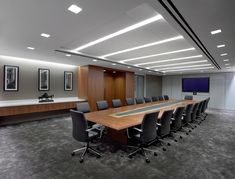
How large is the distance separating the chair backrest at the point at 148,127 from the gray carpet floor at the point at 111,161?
0.46 m

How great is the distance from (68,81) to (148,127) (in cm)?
577

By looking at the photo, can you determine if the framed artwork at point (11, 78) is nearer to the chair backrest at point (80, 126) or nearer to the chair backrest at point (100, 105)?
the chair backrest at point (100, 105)

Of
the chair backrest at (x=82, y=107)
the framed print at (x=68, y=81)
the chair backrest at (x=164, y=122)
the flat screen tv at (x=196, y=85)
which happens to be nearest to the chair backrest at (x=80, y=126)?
the chair backrest at (x=82, y=107)

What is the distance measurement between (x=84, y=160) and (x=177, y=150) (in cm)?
213

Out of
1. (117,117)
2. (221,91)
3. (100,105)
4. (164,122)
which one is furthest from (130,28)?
(221,91)

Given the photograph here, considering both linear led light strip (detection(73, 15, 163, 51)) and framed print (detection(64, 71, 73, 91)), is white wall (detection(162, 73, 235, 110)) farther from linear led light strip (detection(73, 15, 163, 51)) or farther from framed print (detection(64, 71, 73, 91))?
linear led light strip (detection(73, 15, 163, 51))

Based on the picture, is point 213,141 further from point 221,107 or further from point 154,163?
point 221,107

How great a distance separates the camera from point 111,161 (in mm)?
2633

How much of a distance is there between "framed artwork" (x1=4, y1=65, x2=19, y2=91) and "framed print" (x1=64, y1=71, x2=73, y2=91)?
2096mm

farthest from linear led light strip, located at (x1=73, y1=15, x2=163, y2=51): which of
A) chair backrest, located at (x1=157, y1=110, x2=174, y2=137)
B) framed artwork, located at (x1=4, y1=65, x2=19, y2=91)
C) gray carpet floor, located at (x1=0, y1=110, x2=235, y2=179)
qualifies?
framed artwork, located at (x1=4, y1=65, x2=19, y2=91)

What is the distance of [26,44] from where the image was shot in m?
3.77

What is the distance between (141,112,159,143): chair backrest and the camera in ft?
8.45

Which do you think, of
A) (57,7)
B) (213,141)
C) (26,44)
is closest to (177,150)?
(213,141)

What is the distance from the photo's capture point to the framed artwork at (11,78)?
208 inches
